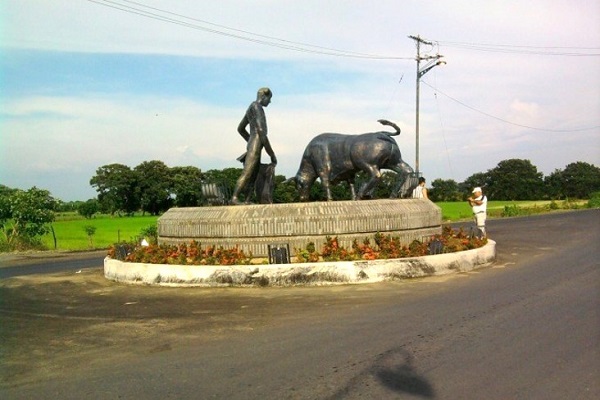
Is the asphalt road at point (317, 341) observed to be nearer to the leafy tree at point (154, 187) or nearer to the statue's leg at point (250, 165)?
the statue's leg at point (250, 165)

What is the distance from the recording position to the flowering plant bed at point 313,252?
971cm

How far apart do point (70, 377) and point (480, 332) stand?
13.1 feet

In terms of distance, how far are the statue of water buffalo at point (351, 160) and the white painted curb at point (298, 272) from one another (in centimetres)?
411

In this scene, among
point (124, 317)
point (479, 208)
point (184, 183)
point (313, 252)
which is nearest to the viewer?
point (124, 317)

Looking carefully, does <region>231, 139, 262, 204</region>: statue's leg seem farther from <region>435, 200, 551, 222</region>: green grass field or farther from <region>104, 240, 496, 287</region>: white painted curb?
<region>435, 200, 551, 222</region>: green grass field

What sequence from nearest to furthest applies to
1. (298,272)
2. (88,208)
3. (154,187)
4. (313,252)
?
(298,272) < (313,252) < (154,187) < (88,208)

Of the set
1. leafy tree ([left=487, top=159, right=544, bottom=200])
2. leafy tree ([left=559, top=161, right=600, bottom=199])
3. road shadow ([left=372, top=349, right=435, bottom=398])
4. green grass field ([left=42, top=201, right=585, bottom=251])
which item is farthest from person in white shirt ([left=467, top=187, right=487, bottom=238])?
leafy tree ([left=559, top=161, right=600, bottom=199])

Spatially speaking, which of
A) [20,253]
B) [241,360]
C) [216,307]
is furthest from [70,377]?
[20,253]

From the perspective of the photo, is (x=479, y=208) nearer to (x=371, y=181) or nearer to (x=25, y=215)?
(x=371, y=181)

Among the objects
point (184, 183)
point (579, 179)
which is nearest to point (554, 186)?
point (579, 179)

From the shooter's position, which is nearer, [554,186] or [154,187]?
[154,187]

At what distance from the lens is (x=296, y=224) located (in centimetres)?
1061

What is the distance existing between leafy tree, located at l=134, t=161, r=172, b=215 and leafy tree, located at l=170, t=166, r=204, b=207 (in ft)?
2.81

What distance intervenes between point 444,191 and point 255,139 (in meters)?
59.0
